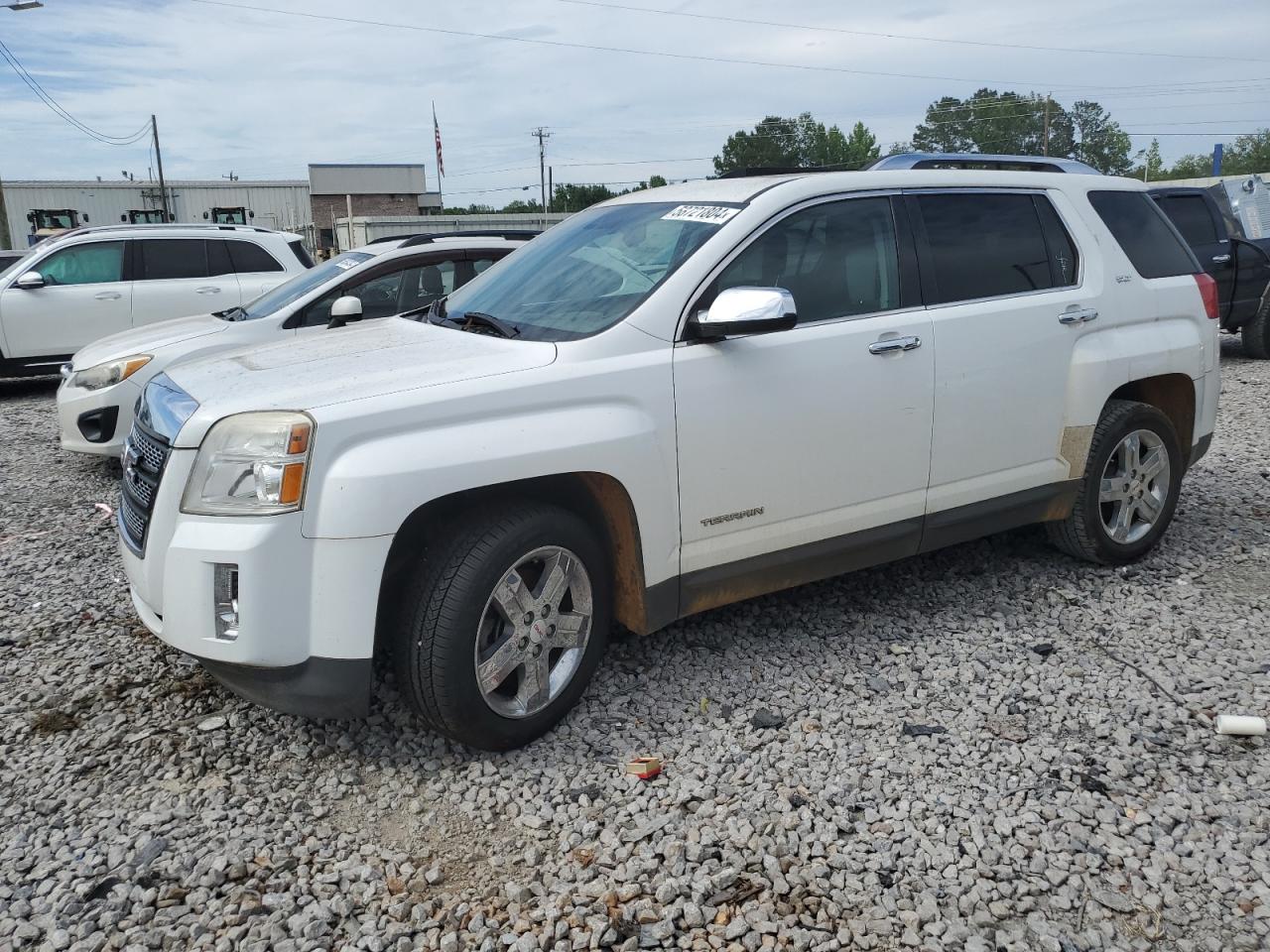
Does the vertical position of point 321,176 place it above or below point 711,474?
above

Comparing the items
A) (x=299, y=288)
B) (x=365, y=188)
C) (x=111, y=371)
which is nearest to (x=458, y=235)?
(x=299, y=288)

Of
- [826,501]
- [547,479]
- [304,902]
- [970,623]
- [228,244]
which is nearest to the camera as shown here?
[304,902]

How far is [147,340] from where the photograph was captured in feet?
24.5

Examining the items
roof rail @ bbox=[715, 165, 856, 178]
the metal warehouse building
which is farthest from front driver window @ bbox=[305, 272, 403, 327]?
the metal warehouse building

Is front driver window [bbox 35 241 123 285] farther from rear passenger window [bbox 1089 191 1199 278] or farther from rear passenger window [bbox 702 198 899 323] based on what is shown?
rear passenger window [bbox 1089 191 1199 278]

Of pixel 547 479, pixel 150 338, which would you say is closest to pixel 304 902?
pixel 547 479

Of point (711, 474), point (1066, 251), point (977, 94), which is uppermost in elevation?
point (977, 94)

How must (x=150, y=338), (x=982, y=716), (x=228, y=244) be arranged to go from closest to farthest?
(x=982, y=716) → (x=150, y=338) → (x=228, y=244)

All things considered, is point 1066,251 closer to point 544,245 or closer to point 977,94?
point 544,245

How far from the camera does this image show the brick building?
65438 millimetres

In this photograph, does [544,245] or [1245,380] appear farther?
[1245,380]

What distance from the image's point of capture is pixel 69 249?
1127 cm

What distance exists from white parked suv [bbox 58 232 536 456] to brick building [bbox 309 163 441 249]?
60.1m

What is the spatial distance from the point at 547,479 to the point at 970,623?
7.08ft
